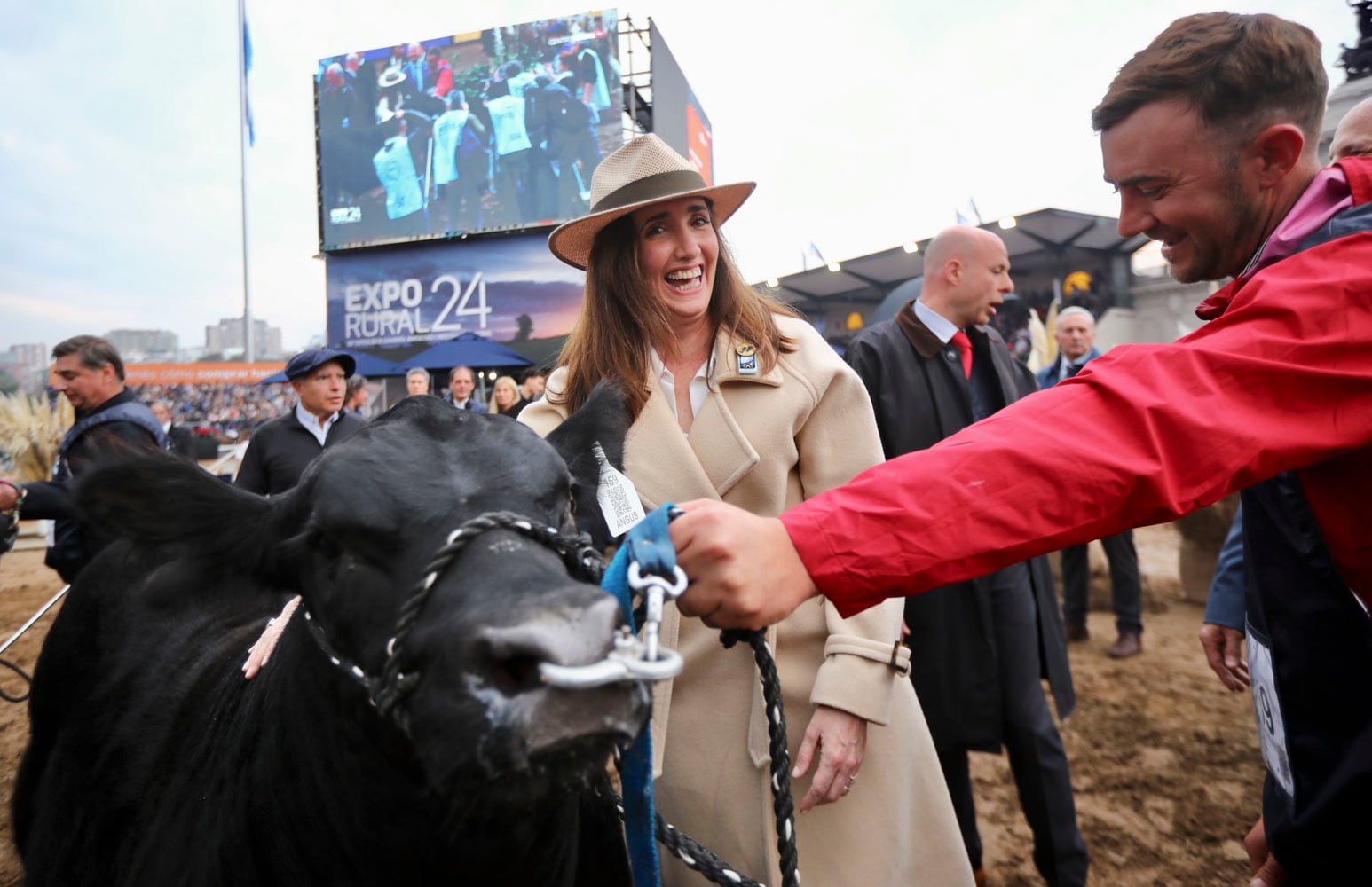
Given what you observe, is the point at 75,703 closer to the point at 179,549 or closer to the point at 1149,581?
the point at 179,549

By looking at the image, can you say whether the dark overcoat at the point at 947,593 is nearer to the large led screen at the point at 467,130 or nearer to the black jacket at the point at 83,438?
the black jacket at the point at 83,438

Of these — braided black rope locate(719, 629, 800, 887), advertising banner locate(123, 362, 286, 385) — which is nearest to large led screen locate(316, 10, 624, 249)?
advertising banner locate(123, 362, 286, 385)

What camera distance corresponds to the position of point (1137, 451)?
1.05m

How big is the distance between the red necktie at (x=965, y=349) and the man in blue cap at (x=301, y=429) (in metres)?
3.94

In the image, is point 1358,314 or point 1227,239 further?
point 1227,239

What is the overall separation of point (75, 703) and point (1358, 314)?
4.21 metres

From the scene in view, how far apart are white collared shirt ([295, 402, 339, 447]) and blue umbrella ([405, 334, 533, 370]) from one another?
29.2 ft

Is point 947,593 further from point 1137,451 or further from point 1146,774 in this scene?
point 1137,451

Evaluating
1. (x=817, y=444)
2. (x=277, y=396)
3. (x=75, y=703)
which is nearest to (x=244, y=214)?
(x=277, y=396)

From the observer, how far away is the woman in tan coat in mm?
1843

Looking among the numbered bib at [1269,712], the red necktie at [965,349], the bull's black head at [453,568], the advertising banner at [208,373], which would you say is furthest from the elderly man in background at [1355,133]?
the advertising banner at [208,373]

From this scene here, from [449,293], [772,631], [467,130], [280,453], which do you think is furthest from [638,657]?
[467,130]

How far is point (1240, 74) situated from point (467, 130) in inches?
1006

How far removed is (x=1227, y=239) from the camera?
1.52 meters
